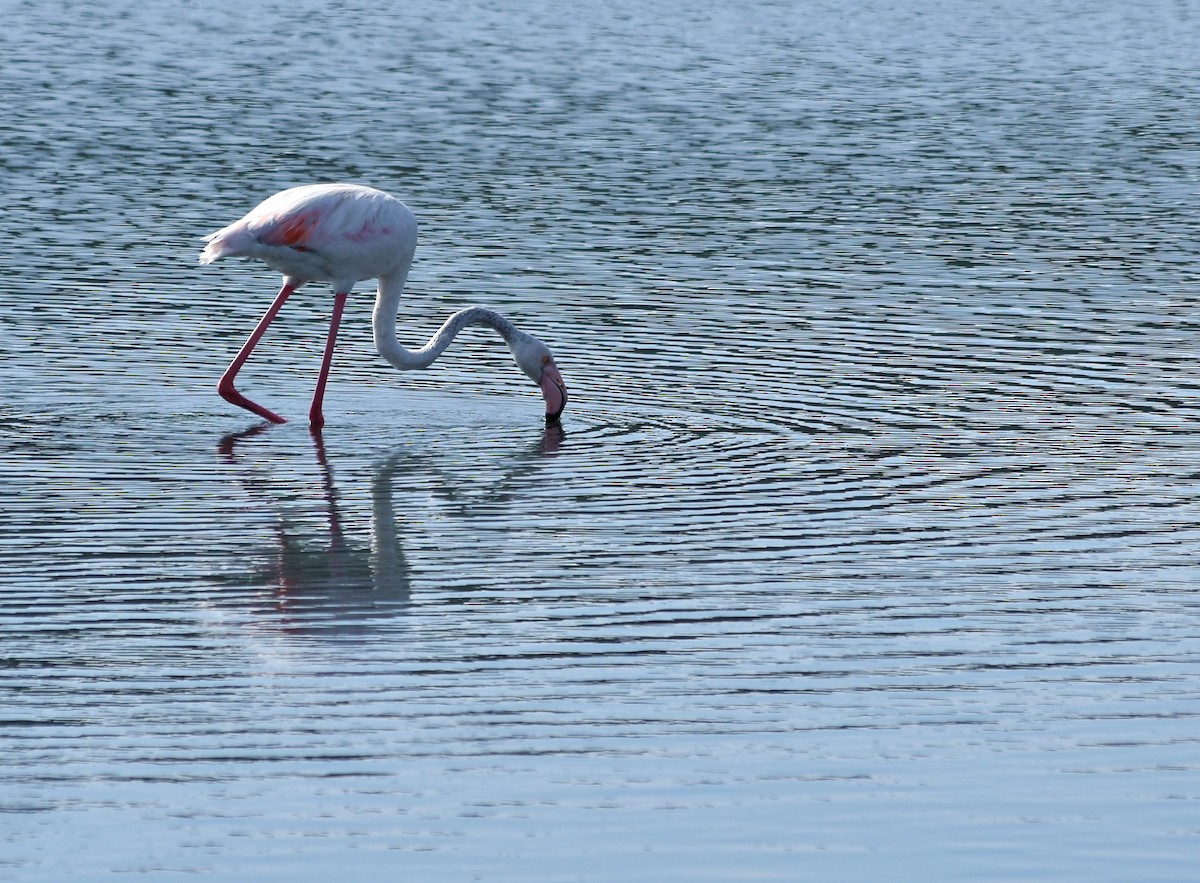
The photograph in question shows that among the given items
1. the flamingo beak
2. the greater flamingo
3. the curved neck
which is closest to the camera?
the flamingo beak

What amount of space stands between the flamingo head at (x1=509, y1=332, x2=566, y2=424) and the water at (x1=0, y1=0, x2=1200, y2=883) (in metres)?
0.32

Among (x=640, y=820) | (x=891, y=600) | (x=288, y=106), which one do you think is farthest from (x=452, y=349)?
(x=288, y=106)

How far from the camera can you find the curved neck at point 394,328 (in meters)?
15.1

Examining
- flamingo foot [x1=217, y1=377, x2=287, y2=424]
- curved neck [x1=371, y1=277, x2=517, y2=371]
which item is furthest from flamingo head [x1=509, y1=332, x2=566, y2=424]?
flamingo foot [x1=217, y1=377, x2=287, y2=424]

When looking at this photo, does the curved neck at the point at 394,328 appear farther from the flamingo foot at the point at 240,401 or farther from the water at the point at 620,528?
the flamingo foot at the point at 240,401

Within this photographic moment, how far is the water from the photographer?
7.12 metres

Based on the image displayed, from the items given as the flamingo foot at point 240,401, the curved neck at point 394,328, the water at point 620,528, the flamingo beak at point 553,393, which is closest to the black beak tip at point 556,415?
the flamingo beak at point 553,393

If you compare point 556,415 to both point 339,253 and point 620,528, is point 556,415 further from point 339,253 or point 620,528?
point 620,528

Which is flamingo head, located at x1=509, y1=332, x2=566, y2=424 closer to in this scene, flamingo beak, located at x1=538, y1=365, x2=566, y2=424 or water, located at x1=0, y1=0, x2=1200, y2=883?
flamingo beak, located at x1=538, y1=365, x2=566, y2=424

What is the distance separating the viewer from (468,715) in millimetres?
8039

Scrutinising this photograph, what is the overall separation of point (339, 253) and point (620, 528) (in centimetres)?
423

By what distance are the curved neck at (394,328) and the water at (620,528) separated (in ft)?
0.99

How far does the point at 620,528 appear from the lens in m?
11.2

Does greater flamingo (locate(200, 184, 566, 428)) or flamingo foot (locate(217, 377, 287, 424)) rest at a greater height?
greater flamingo (locate(200, 184, 566, 428))
